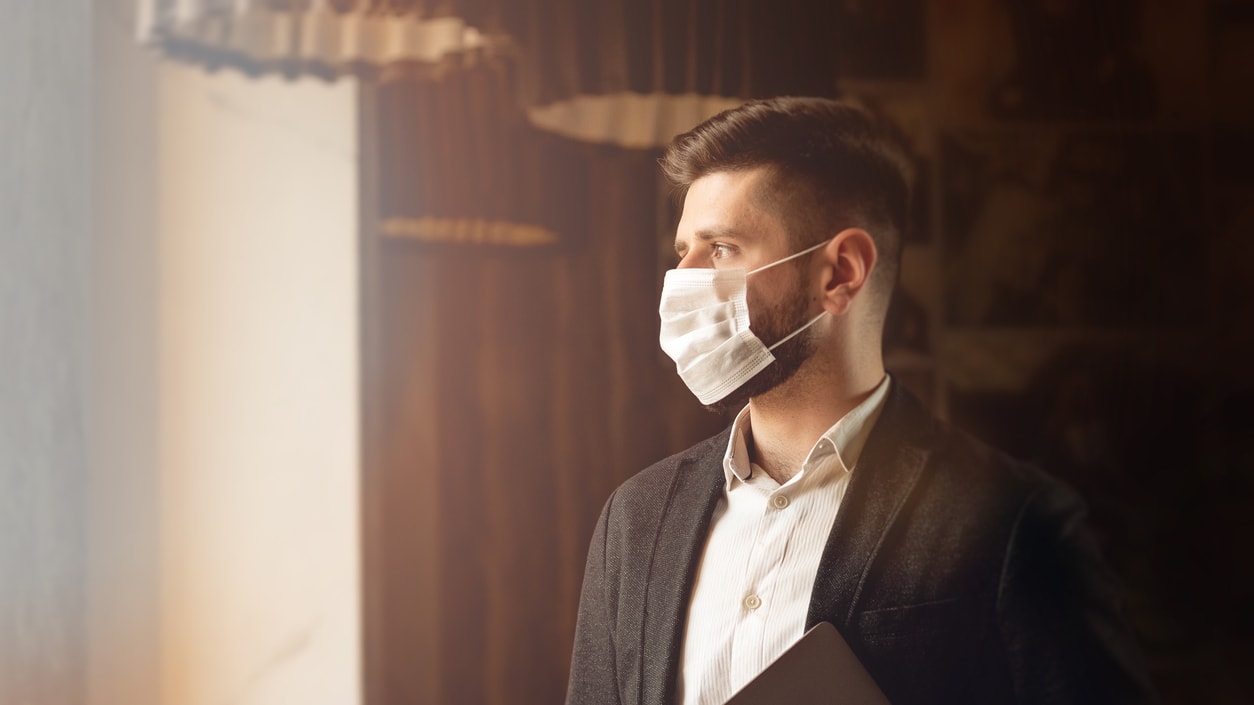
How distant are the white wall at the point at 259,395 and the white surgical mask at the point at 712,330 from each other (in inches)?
13.7

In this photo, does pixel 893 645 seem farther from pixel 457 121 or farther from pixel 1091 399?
pixel 457 121

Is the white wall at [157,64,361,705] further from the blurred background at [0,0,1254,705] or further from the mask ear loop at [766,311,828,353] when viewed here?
the mask ear loop at [766,311,828,353]

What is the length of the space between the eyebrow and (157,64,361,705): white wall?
1.18 ft

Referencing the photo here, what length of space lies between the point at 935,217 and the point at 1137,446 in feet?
1.19

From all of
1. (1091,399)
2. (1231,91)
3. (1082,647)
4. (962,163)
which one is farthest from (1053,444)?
(1231,91)

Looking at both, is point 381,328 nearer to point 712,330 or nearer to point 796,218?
point 712,330

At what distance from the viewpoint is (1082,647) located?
1.03 meters

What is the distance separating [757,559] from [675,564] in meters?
0.09

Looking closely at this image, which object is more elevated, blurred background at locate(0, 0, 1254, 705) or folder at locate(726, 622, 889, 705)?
blurred background at locate(0, 0, 1254, 705)

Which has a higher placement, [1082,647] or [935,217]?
[935,217]

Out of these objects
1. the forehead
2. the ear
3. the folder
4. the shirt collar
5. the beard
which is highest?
the forehead

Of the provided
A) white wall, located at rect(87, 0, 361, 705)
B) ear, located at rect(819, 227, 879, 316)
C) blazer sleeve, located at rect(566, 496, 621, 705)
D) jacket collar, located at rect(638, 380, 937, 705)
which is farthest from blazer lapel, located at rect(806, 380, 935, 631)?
white wall, located at rect(87, 0, 361, 705)

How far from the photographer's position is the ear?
1043mm

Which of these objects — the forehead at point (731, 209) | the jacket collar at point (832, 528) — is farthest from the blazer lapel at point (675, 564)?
the forehead at point (731, 209)
